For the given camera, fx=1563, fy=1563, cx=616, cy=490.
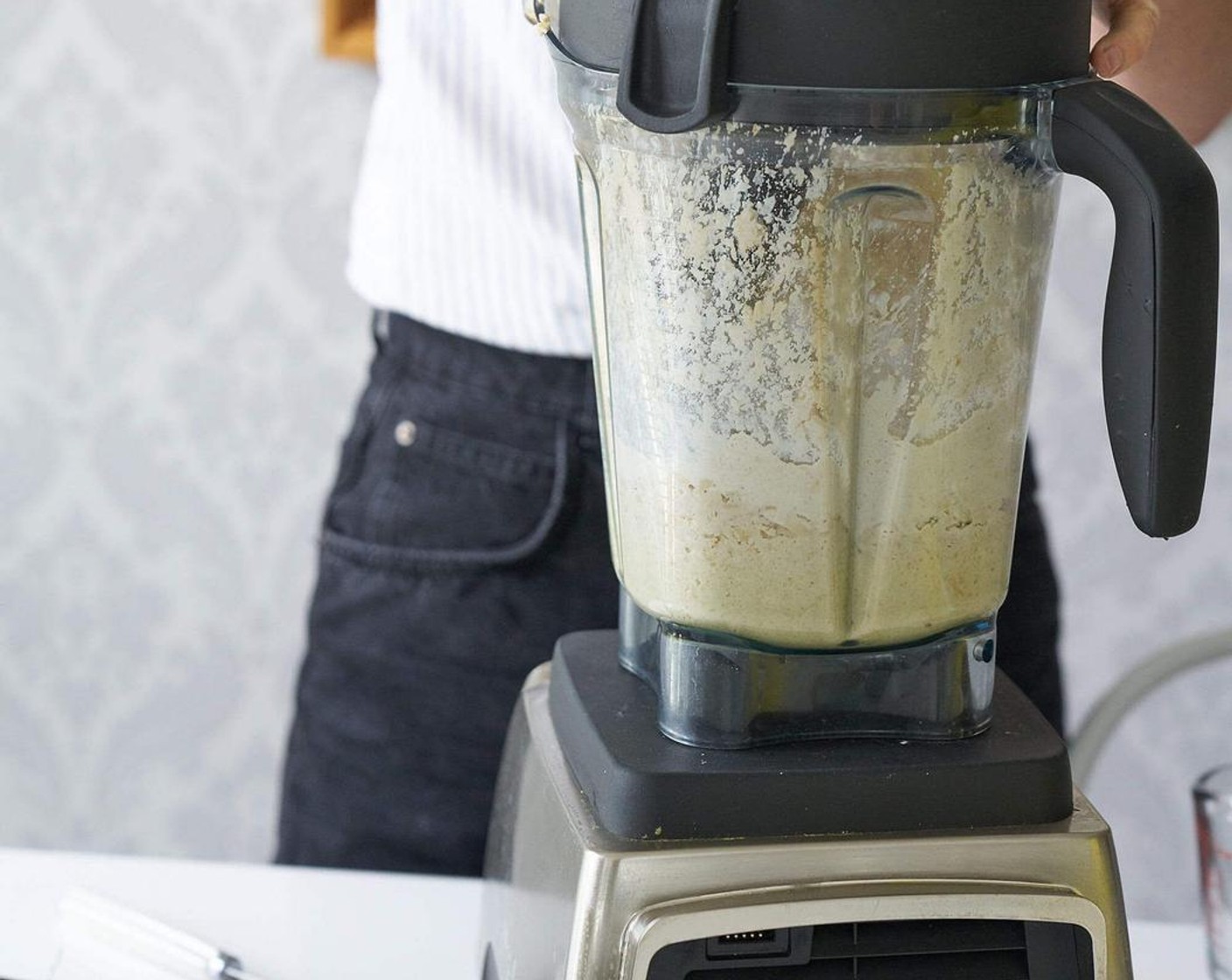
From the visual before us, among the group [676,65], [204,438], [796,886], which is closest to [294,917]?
[796,886]

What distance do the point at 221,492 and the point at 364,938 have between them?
3.77ft

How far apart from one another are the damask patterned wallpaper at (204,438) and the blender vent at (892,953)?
119 centimetres

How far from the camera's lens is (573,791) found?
0.57 m

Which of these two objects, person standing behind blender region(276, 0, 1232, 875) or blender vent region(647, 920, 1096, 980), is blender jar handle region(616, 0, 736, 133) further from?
person standing behind blender region(276, 0, 1232, 875)

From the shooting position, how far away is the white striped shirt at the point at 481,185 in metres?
0.86

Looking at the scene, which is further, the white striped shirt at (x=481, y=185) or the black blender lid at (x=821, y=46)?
the white striped shirt at (x=481, y=185)

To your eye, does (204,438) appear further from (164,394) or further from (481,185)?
(481,185)

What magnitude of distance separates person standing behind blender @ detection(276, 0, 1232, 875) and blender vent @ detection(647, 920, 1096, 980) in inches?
13.2

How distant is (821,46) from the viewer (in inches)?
18.1

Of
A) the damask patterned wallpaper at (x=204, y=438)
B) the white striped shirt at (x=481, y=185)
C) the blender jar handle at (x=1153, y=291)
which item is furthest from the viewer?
the damask patterned wallpaper at (x=204, y=438)

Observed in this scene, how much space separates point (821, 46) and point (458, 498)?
49cm

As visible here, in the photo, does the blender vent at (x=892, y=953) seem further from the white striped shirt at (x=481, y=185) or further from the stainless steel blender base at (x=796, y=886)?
the white striped shirt at (x=481, y=185)

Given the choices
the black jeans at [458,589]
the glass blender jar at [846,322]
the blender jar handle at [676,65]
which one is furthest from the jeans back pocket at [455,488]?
the blender jar handle at [676,65]

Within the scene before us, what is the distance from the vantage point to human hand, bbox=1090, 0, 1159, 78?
1.77ft
